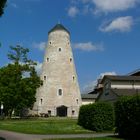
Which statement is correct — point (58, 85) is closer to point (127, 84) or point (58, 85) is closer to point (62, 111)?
point (62, 111)

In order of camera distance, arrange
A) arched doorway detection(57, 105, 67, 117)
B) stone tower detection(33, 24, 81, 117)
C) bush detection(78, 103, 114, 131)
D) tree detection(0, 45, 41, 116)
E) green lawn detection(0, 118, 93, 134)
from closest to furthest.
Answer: green lawn detection(0, 118, 93, 134) < bush detection(78, 103, 114, 131) < tree detection(0, 45, 41, 116) < stone tower detection(33, 24, 81, 117) < arched doorway detection(57, 105, 67, 117)

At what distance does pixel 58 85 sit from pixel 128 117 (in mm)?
72508

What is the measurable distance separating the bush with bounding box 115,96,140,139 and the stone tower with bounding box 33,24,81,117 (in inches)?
2749

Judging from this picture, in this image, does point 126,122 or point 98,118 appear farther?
point 98,118

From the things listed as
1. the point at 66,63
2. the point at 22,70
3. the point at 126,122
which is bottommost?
the point at 126,122

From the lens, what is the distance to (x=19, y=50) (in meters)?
78.4

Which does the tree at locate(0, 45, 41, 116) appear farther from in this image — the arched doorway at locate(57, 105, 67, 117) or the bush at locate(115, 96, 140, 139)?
the bush at locate(115, 96, 140, 139)

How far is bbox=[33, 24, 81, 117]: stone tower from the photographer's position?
325 feet

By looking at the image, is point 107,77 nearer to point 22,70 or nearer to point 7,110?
point 22,70

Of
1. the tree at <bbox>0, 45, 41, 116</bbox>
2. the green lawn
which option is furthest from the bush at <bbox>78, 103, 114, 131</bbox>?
the tree at <bbox>0, 45, 41, 116</bbox>

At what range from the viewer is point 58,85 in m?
99.2

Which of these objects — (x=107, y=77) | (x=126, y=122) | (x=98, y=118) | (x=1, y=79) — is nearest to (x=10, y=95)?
(x=1, y=79)

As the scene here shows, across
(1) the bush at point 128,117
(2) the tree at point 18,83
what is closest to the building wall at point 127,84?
(2) the tree at point 18,83

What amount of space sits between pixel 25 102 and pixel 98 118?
41.2 metres
